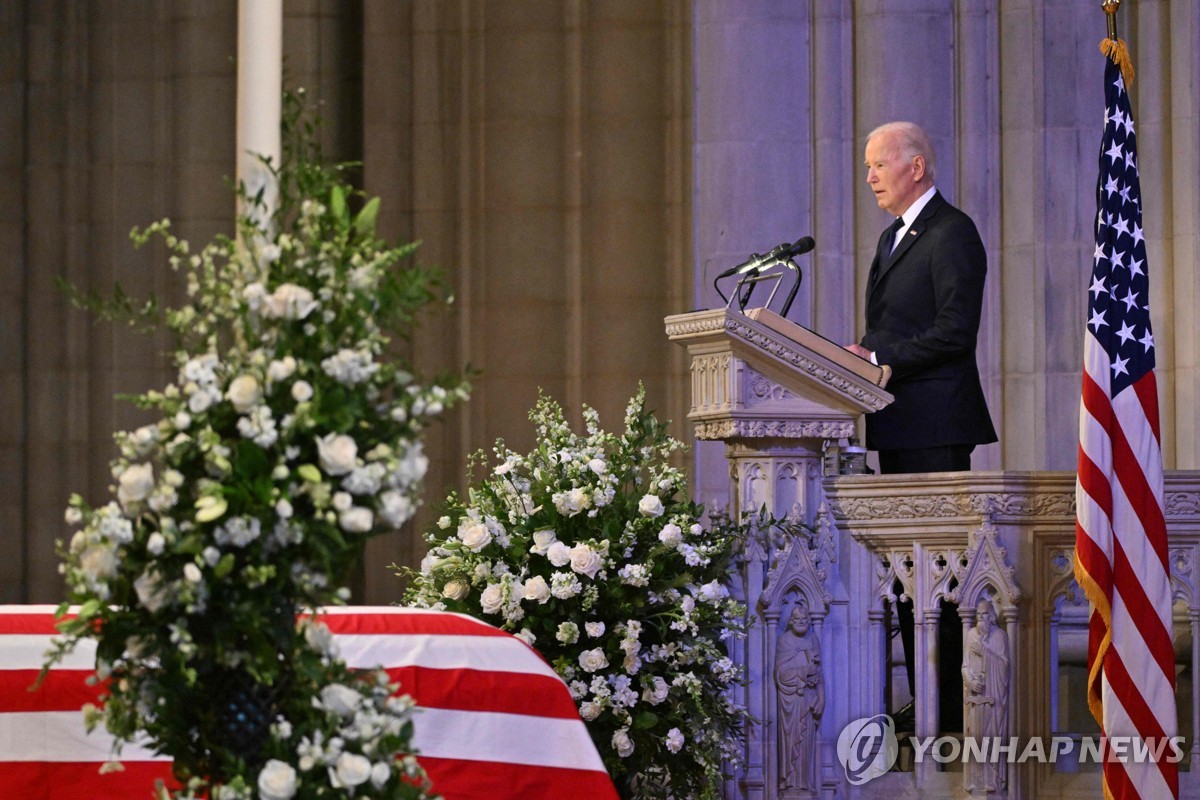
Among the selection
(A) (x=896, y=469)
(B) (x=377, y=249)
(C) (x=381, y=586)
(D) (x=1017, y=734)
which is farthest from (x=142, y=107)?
(B) (x=377, y=249)

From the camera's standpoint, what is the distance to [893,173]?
5848mm

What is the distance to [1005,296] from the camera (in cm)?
841

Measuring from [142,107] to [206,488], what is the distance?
7.57 meters

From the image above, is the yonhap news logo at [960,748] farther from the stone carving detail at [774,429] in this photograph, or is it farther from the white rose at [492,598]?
the white rose at [492,598]

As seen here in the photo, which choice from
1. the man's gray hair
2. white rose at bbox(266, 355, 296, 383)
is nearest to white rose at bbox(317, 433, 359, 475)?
white rose at bbox(266, 355, 296, 383)

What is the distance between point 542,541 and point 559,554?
90 millimetres

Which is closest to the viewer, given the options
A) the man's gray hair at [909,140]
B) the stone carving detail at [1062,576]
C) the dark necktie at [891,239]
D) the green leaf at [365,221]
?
the green leaf at [365,221]

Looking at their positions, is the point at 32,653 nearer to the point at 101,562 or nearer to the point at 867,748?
the point at 101,562

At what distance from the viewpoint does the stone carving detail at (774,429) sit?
214 inches

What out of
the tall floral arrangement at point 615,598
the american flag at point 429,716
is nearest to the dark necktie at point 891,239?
the tall floral arrangement at point 615,598

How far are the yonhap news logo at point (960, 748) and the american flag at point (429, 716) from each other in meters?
1.77

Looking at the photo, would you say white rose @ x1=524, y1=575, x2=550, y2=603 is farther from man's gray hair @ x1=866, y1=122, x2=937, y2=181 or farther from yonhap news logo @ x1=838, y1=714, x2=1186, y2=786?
man's gray hair @ x1=866, y1=122, x2=937, y2=181

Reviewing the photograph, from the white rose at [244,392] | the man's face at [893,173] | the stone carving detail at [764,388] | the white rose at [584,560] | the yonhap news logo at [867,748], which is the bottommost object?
the yonhap news logo at [867,748]

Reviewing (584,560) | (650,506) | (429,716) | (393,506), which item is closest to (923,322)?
(650,506)
